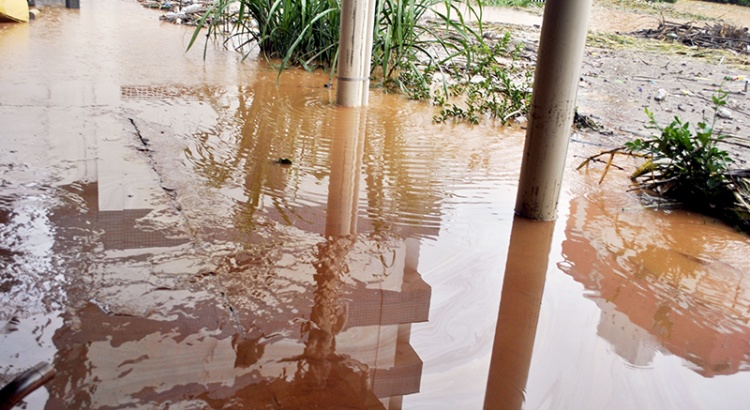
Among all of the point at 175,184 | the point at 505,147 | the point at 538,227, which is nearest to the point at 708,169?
the point at 538,227

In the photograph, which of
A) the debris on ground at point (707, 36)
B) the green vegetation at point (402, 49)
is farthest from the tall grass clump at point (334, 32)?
the debris on ground at point (707, 36)

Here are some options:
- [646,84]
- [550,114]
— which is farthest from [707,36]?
[550,114]

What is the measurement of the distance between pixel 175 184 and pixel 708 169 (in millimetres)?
2455

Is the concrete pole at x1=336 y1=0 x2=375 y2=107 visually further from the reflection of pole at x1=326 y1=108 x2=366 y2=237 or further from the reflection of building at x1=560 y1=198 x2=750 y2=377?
the reflection of building at x1=560 y1=198 x2=750 y2=377

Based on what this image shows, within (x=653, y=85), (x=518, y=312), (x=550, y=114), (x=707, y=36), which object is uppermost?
(x=707, y=36)

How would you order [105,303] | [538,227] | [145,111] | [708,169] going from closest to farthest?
[105,303]
[538,227]
[708,169]
[145,111]

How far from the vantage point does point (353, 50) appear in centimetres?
475

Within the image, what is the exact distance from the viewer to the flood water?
178 centimetres

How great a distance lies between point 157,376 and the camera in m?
1.70

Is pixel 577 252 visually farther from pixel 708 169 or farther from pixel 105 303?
pixel 105 303

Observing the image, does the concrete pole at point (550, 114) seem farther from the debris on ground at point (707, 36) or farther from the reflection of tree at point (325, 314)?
the debris on ground at point (707, 36)

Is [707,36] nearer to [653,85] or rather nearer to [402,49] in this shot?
[653,85]

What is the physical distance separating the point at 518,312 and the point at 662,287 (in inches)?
23.8

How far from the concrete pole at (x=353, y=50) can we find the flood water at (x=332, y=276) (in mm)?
689
